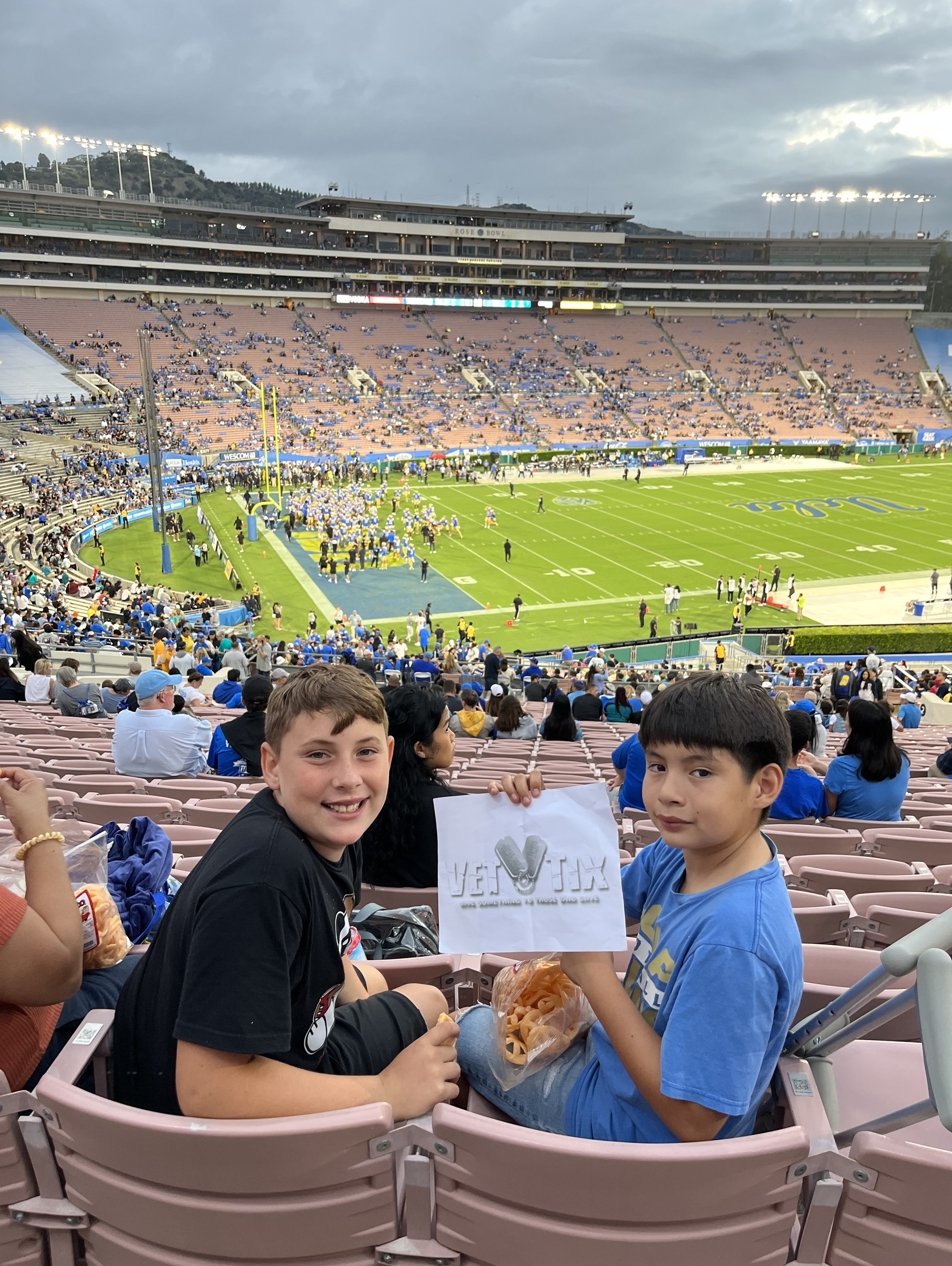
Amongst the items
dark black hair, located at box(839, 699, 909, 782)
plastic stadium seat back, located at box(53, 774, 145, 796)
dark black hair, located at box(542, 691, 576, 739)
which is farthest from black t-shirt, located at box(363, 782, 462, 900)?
dark black hair, located at box(542, 691, 576, 739)

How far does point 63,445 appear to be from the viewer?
4575cm

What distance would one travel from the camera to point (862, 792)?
228 inches

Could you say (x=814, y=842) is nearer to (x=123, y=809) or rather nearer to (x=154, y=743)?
(x=123, y=809)

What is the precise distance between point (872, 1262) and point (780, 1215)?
23cm

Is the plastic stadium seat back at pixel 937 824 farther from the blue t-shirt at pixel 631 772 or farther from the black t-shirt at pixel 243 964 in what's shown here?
the black t-shirt at pixel 243 964

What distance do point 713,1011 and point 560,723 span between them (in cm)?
830

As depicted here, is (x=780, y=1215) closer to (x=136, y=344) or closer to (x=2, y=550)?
(x=2, y=550)

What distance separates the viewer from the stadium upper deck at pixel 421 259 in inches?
2709

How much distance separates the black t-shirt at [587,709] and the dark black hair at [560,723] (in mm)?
3133

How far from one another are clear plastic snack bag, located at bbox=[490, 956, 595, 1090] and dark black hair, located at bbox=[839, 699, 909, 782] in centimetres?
377

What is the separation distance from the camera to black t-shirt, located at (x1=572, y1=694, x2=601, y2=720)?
13.6 meters

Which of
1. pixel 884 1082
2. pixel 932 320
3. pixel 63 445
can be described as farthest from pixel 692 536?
pixel 932 320

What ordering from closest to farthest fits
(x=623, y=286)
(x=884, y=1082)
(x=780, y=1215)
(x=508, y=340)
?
(x=780, y=1215) → (x=884, y=1082) → (x=508, y=340) → (x=623, y=286)

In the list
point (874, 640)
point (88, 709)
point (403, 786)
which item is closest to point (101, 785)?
point (403, 786)
